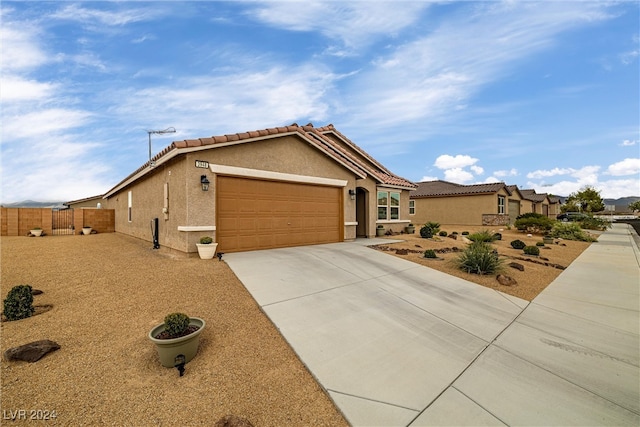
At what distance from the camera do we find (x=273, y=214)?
9.57 meters

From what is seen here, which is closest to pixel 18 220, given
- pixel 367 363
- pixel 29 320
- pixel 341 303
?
pixel 29 320

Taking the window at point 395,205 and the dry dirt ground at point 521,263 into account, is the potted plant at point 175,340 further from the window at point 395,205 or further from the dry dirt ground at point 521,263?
the window at point 395,205

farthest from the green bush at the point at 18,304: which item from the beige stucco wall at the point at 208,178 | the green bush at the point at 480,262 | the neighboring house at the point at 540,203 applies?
the neighboring house at the point at 540,203

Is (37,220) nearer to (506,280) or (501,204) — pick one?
(506,280)

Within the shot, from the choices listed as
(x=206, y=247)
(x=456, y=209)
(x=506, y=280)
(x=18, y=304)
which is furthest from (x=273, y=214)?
(x=456, y=209)

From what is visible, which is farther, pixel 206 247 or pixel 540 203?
pixel 540 203

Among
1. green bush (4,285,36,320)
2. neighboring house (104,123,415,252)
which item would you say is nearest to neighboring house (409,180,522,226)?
neighboring house (104,123,415,252)

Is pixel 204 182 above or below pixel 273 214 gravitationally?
above

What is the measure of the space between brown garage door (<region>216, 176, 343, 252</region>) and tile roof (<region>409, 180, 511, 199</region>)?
16.1 metres

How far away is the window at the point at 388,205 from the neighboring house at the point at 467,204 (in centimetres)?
870

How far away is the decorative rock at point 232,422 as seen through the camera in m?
2.33

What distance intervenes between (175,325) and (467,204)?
27534 mm

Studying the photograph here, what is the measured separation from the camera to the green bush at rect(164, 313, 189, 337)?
10.6 feet

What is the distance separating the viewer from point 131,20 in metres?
8.17
